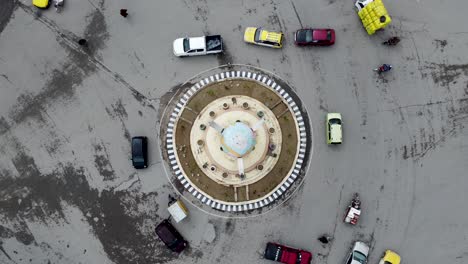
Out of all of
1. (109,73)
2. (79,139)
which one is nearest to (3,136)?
(79,139)

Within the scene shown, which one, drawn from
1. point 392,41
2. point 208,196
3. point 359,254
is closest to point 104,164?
point 208,196

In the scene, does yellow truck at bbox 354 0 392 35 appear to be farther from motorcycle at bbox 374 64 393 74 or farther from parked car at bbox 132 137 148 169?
parked car at bbox 132 137 148 169

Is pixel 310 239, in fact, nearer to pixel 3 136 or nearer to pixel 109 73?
pixel 109 73

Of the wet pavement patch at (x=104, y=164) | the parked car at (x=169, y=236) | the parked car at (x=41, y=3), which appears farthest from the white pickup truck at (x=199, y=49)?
the parked car at (x=169, y=236)

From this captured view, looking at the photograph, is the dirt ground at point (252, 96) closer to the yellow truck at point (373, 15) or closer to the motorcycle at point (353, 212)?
the motorcycle at point (353, 212)

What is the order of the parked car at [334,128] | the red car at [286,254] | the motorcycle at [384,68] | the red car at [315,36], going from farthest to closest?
the red car at [315,36] → the motorcycle at [384,68] → the parked car at [334,128] → the red car at [286,254]

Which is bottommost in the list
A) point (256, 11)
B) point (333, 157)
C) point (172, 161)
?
point (333, 157)
